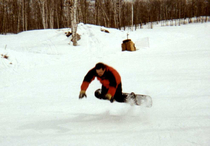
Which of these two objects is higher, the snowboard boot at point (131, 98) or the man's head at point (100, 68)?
the man's head at point (100, 68)

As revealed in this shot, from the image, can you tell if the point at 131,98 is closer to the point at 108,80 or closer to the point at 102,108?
the point at 108,80

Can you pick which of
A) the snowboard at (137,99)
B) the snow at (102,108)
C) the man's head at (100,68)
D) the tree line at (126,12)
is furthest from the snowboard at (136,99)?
the tree line at (126,12)

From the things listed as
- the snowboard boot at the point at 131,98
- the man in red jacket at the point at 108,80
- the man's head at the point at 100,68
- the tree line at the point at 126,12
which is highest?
the tree line at the point at 126,12

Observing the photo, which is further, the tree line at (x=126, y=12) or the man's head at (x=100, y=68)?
the tree line at (x=126, y=12)

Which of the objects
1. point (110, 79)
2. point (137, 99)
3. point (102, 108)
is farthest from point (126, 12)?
point (110, 79)

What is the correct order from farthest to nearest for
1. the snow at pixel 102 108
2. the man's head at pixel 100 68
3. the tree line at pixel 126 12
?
A: the tree line at pixel 126 12 → the man's head at pixel 100 68 → the snow at pixel 102 108

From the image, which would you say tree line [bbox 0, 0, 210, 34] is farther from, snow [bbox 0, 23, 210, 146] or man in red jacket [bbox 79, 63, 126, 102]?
man in red jacket [bbox 79, 63, 126, 102]

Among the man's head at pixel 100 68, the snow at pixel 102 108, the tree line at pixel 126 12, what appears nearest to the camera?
the snow at pixel 102 108

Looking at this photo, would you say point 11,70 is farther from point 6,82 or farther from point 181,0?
point 181,0

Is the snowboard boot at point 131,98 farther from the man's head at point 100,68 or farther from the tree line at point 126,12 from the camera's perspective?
the tree line at point 126,12

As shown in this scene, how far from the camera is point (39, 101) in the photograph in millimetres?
5230

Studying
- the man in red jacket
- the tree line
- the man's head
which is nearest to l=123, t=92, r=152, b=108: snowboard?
the man in red jacket

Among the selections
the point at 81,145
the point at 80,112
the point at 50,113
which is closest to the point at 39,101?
the point at 50,113

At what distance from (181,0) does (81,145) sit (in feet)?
202
